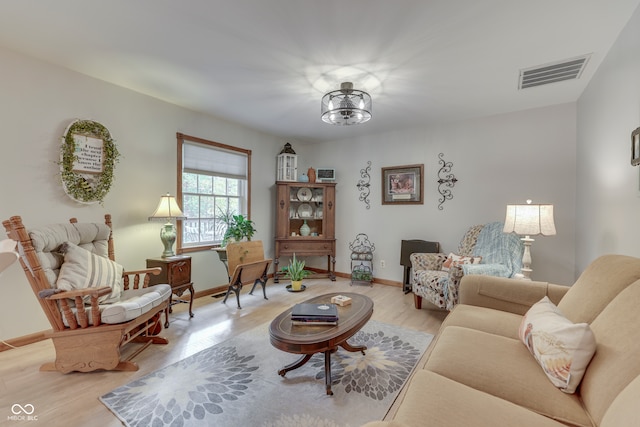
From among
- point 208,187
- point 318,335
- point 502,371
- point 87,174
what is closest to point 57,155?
point 87,174

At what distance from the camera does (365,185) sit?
480 centimetres

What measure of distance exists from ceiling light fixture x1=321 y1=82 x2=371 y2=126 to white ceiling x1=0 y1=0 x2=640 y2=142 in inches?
4.6

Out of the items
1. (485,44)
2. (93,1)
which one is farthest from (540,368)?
(93,1)

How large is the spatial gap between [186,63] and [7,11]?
1081mm

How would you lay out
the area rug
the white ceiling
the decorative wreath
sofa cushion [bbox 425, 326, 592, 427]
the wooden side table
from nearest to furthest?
1. sofa cushion [bbox 425, 326, 592, 427]
2. the area rug
3. the white ceiling
4. the decorative wreath
5. the wooden side table

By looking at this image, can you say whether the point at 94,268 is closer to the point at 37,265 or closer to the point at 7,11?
the point at 37,265

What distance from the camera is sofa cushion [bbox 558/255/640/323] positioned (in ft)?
4.22

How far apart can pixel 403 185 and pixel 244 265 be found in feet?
8.66

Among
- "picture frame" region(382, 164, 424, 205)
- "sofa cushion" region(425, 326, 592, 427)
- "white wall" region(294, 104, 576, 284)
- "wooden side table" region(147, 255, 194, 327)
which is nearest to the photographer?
"sofa cushion" region(425, 326, 592, 427)

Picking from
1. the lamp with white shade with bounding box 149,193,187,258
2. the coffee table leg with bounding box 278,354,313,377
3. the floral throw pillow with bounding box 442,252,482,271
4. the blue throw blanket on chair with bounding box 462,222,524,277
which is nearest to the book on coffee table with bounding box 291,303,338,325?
the coffee table leg with bounding box 278,354,313,377

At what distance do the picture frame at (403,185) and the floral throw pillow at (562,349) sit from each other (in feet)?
10.0

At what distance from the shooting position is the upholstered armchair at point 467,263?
2.71 metres

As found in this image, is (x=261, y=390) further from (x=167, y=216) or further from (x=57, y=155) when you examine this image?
(x=57, y=155)

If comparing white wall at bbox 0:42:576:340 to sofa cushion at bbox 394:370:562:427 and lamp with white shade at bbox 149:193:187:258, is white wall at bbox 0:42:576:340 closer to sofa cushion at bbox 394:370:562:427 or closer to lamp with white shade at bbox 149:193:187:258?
lamp with white shade at bbox 149:193:187:258
